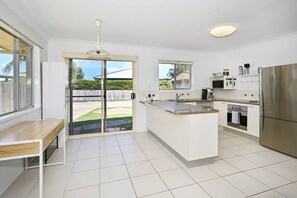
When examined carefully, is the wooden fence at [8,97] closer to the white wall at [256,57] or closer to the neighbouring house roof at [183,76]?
the neighbouring house roof at [183,76]

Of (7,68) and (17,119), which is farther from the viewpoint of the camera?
(17,119)

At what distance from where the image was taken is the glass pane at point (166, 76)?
195 inches

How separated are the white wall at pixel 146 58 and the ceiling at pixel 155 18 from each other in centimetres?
31

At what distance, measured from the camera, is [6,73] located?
2.28 metres

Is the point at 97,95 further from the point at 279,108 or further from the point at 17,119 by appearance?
the point at 279,108

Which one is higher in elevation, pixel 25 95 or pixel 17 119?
pixel 25 95

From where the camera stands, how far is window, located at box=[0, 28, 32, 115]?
2215 millimetres

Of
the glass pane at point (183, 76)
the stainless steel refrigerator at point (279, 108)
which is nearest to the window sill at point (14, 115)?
the glass pane at point (183, 76)

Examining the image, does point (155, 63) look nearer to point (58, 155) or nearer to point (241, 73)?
point (241, 73)

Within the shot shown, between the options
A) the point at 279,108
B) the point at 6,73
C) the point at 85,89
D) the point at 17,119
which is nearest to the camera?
the point at 6,73

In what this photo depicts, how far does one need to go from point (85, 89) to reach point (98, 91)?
35 centimetres

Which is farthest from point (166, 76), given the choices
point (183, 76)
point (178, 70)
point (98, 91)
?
point (98, 91)

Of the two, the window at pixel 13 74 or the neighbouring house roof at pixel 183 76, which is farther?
the neighbouring house roof at pixel 183 76

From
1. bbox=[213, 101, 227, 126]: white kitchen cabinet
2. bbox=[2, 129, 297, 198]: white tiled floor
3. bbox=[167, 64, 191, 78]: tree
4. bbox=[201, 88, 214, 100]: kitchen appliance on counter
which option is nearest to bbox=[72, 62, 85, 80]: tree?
bbox=[2, 129, 297, 198]: white tiled floor
